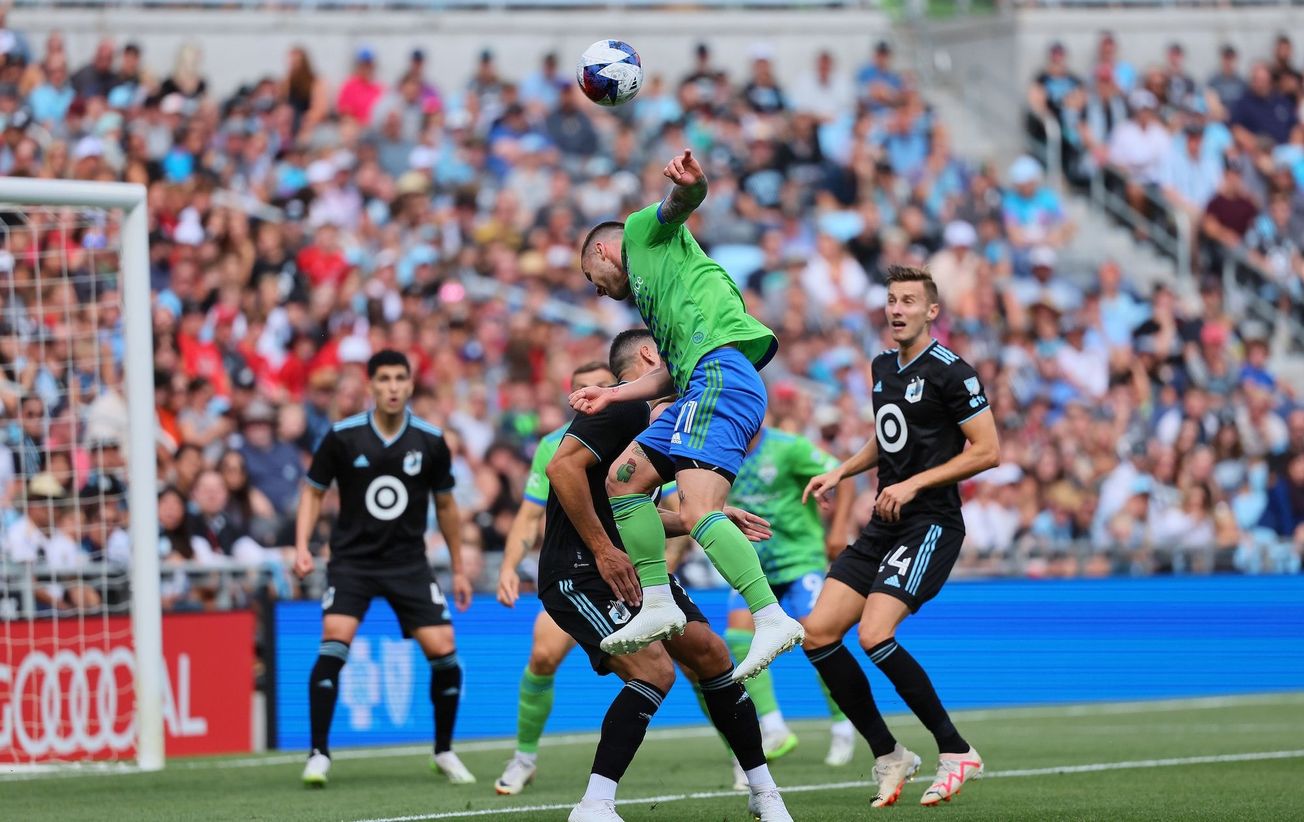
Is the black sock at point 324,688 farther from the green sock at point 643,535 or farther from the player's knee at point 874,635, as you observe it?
the green sock at point 643,535

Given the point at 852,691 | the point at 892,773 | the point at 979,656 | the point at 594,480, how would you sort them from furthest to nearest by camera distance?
the point at 979,656
the point at 852,691
the point at 892,773
the point at 594,480

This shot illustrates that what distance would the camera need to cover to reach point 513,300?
20172 mm

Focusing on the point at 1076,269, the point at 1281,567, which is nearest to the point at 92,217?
the point at 1281,567

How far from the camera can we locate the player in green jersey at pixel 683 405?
7691 millimetres

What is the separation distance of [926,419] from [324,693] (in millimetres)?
3875

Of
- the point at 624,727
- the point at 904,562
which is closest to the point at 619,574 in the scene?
the point at 624,727

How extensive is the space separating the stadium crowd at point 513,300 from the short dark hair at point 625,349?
5444 millimetres

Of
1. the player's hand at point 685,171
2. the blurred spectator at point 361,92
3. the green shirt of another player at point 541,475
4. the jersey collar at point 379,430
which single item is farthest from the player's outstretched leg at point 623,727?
the blurred spectator at point 361,92

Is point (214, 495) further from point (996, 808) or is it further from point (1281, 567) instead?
point (1281, 567)

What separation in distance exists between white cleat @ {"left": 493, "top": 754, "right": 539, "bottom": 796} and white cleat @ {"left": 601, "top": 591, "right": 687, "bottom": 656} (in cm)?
288

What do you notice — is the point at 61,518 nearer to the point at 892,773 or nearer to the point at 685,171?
the point at 892,773

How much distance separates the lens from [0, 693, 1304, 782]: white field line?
11930mm

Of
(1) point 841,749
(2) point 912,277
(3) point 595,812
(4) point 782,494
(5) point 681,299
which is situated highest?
(2) point 912,277

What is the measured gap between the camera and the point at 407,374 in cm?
1130
